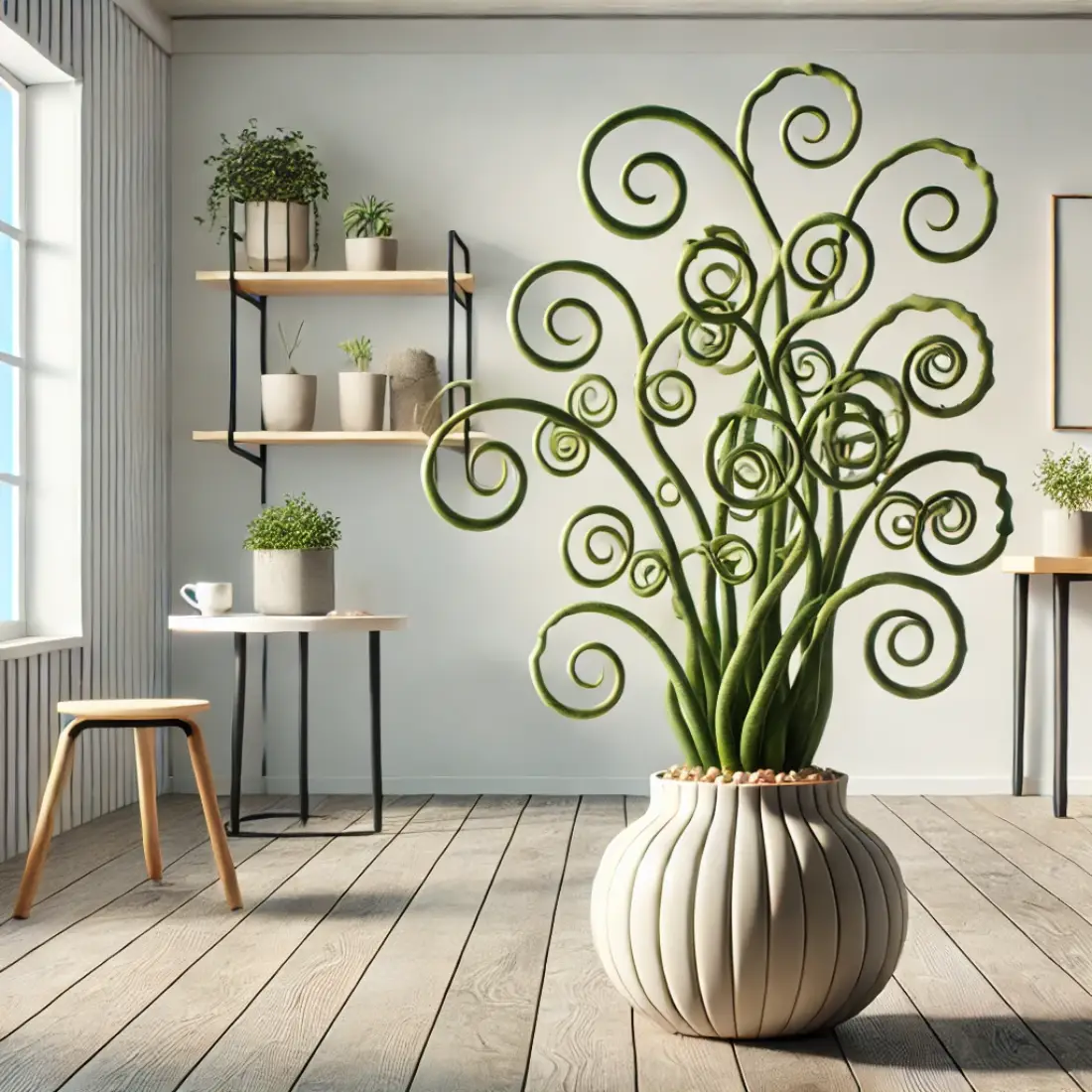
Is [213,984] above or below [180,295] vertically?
below

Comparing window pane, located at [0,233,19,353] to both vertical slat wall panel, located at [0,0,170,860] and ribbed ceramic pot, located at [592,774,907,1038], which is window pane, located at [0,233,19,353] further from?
ribbed ceramic pot, located at [592,774,907,1038]

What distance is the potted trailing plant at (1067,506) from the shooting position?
13.5ft

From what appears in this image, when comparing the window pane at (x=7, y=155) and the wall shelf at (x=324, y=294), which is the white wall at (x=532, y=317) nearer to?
the wall shelf at (x=324, y=294)

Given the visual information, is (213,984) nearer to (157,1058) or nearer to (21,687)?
(157,1058)

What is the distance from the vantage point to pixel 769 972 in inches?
73.4

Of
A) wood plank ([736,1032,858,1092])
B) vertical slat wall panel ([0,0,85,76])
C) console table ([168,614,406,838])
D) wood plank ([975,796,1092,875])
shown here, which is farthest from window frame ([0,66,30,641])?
wood plank ([975,796,1092,875])

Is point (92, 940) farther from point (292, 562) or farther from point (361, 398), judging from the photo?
point (361, 398)

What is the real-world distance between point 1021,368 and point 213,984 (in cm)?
315

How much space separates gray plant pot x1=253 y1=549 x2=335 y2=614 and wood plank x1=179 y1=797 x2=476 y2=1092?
2.17ft

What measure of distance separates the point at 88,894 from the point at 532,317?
2172mm

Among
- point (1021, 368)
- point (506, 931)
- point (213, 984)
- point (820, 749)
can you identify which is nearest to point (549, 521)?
point (820, 749)

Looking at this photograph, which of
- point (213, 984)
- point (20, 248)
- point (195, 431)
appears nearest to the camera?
point (213, 984)

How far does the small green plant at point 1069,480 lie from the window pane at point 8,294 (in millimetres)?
2970

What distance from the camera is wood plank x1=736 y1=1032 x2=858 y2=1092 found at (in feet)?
5.95
